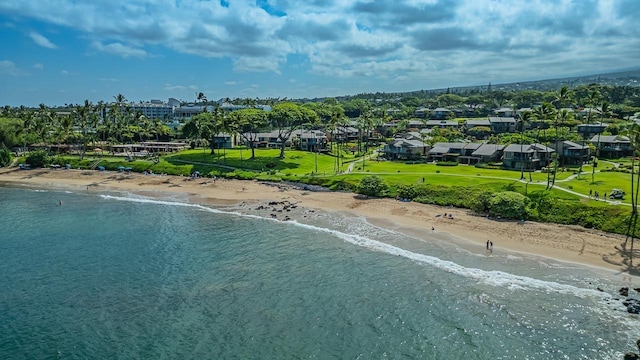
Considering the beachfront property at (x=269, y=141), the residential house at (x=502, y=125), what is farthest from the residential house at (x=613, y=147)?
the beachfront property at (x=269, y=141)

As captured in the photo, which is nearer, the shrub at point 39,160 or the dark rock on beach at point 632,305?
the dark rock on beach at point 632,305

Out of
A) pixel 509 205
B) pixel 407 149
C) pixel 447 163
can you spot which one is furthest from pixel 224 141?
pixel 509 205

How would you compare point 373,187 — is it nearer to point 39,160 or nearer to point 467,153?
point 467,153

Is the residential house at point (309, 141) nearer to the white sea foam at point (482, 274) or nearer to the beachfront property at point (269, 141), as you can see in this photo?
the beachfront property at point (269, 141)

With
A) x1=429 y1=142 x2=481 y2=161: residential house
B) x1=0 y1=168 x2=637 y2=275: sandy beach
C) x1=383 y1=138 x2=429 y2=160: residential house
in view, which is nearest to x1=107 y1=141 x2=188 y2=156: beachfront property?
x1=0 y1=168 x2=637 y2=275: sandy beach

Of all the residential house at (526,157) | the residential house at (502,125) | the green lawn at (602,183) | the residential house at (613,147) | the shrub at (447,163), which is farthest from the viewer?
the residential house at (502,125)

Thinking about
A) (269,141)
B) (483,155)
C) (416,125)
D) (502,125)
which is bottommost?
(483,155)
